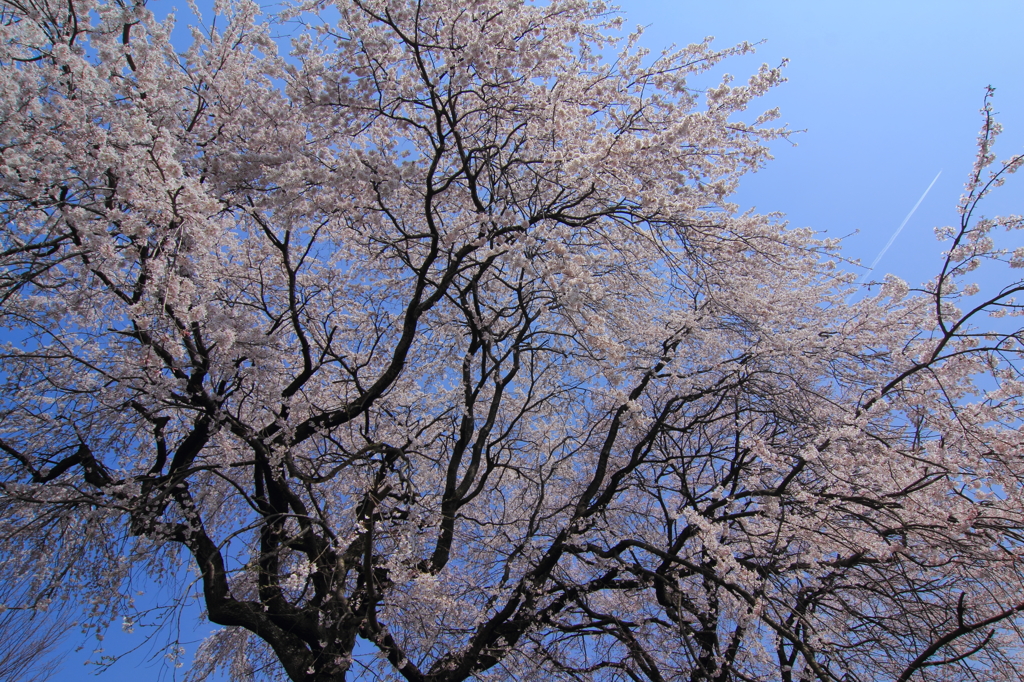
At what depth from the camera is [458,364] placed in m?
6.75

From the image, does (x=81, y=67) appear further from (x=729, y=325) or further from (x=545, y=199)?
(x=729, y=325)

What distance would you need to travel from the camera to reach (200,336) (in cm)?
473

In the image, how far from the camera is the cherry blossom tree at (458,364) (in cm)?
369

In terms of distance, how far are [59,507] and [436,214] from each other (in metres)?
4.21

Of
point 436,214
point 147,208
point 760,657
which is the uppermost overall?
point 436,214

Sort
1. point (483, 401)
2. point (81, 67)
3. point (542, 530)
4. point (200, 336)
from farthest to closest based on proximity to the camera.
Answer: point (483, 401)
point (542, 530)
point (200, 336)
point (81, 67)

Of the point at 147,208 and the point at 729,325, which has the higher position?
the point at 729,325

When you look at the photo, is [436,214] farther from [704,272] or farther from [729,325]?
[729,325]

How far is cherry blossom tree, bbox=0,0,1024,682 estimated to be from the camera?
12.1 ft

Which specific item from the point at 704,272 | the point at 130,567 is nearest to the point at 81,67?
the point at 130,567

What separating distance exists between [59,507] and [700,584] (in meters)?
6.01

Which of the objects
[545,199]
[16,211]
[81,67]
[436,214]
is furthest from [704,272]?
[16,211]

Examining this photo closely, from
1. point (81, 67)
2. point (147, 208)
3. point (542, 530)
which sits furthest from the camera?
point (542, 530)

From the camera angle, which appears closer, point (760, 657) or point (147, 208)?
point (147, 208)
